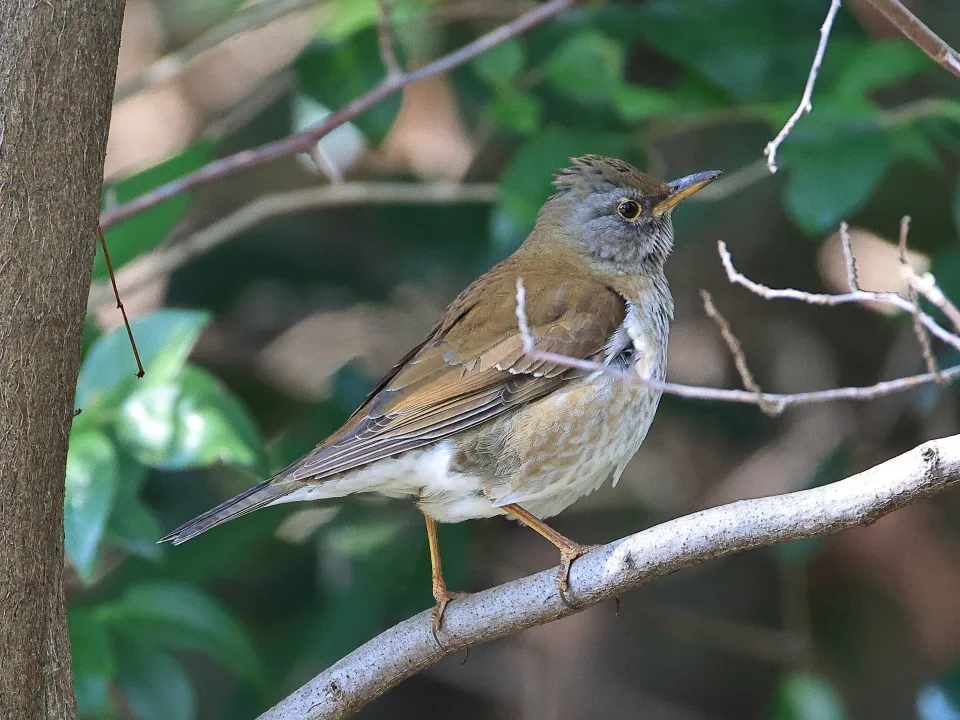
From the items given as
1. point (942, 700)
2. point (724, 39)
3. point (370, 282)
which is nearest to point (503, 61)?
point (724, 39)

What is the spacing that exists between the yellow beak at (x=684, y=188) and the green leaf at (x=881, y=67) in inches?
21.7

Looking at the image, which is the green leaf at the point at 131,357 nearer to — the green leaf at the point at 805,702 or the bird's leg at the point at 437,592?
the bird's leg at the point at 437,592

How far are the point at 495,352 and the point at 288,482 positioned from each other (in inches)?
31.4

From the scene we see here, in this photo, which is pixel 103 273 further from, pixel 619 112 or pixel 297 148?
pixel 619 112

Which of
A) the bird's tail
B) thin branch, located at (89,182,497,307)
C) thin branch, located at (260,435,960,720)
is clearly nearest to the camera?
thin branch, located at (260,435,960,720)

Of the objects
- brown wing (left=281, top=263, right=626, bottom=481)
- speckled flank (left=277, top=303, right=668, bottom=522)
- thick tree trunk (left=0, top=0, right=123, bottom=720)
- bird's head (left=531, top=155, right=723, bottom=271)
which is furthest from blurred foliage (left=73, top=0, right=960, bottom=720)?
thick tree trunk (left=0, top=0, right=123, bottom=720)

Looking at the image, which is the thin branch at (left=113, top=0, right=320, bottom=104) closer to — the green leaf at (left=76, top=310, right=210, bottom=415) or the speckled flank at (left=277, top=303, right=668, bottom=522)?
the green leaf at (left=76, top=310, right=210, bottom=415)

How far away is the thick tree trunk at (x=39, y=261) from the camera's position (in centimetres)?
239

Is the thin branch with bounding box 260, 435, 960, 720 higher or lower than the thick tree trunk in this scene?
lower

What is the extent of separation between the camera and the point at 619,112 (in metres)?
4.54

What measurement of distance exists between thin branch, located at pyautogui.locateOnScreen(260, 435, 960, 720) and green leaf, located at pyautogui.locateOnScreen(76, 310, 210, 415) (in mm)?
1232

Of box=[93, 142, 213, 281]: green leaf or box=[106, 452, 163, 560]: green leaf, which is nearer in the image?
box=[106, 452, 163, 560]: green leaf

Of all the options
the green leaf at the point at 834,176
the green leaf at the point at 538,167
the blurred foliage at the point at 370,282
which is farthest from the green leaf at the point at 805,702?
the green leaf at the point at 538,167

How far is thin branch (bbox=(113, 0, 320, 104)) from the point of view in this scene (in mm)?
5059
